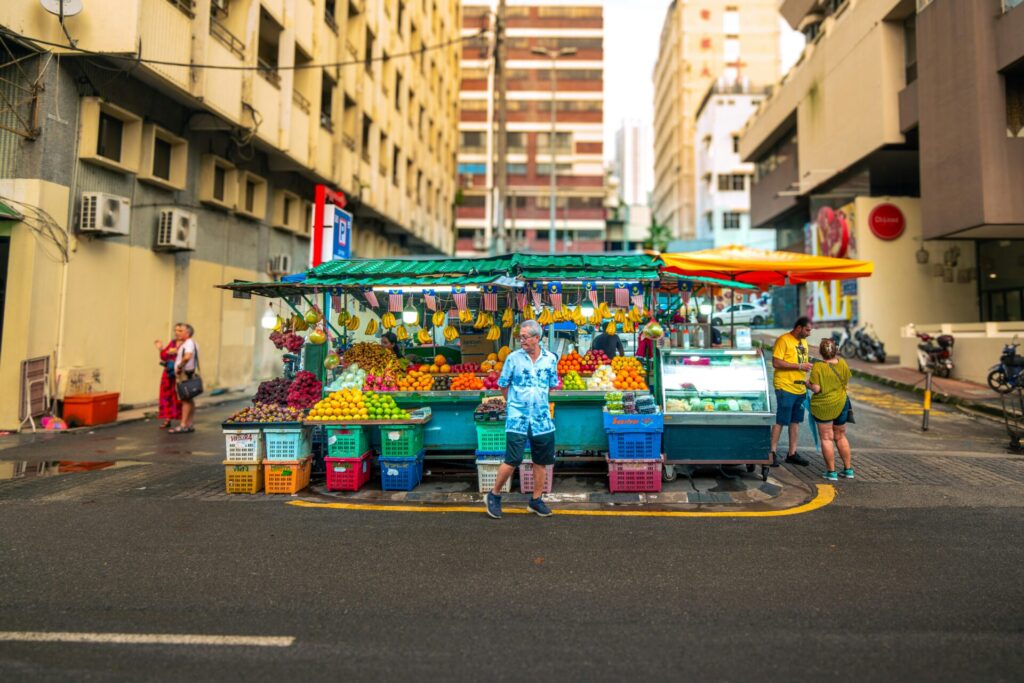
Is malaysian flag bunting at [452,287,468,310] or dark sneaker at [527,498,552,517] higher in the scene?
malaysian flag bunting at [452,287,468,310]

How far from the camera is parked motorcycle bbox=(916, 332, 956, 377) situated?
16.6 meters

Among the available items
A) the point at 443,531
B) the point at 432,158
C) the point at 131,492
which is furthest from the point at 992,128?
the point at 432,158

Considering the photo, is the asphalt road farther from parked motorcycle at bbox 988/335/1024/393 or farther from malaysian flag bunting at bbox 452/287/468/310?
parked motorcycle at bbox 988/335/1024/393

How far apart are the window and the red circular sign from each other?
33414 mm

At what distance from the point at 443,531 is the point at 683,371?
13.0ft

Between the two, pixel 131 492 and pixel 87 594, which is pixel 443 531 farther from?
pixel 131 492

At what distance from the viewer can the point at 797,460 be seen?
846 centimetres

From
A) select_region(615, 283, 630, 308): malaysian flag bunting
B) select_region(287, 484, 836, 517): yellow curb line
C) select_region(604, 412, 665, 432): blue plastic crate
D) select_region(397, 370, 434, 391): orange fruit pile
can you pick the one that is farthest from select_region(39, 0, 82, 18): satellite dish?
select_region(604, 412, 665, 432): blue plastic crate

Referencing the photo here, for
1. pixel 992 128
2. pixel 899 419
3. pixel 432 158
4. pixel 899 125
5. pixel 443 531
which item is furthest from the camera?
pixel 432 158

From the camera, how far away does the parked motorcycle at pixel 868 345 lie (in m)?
20.9

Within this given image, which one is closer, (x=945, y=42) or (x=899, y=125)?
(x=945, y=42)

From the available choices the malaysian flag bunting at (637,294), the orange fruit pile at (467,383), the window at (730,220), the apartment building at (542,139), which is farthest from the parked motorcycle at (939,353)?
the apartment building at (542,139)

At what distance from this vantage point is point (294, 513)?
6.23 meters

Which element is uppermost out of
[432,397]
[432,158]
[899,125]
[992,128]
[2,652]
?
[432,158]
